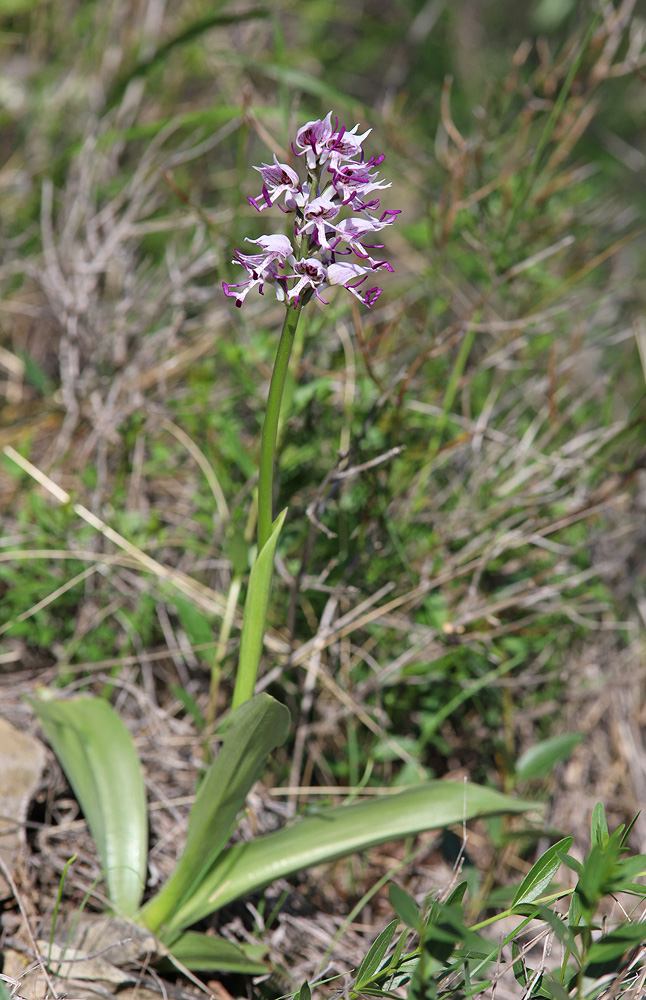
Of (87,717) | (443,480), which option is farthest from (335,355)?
(87,717)

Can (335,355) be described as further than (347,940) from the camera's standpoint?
Yes

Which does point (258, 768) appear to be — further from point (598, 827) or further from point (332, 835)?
point (598, 827)

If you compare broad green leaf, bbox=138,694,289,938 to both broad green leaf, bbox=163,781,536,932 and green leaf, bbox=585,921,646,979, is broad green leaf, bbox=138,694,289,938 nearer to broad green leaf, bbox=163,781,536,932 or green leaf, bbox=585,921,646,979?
broad green leaf, bbox=163,781,536,932

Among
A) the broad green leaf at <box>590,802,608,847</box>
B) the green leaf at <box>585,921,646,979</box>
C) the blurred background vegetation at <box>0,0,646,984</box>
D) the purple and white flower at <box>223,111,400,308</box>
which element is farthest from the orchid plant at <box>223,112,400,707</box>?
the green leaf at <box>585,921,646,979</box>

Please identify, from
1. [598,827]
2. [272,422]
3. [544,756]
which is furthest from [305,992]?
[544,756]

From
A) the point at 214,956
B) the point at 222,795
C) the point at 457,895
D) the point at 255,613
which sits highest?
the point at 255,613

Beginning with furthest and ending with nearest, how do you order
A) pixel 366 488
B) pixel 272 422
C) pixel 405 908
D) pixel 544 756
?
pixel 366 488 → pixel 544 756 → pixel 272 422 → pixel 405 908

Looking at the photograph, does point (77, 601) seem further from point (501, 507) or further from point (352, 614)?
point (501, 507)

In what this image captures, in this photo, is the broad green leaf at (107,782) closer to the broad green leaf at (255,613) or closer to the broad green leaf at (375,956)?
the broad green leaf at (255,613)
